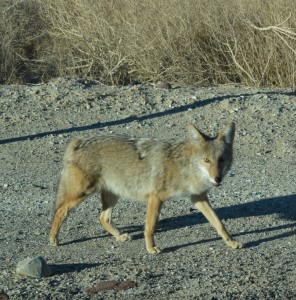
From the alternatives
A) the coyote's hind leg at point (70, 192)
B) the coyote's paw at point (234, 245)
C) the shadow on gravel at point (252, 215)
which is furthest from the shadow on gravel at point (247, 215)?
the coyote's hind leg at point (70, 192)

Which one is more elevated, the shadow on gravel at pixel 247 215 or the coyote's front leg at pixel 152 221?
the coyote's front leg at pixel 152 221

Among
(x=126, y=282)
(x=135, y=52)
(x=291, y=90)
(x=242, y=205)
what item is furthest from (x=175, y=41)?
(x=126, y=282)

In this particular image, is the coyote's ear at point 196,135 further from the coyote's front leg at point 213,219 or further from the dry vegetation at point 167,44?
the dry vegetation at point 167,44

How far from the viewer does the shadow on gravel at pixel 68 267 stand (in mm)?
7352

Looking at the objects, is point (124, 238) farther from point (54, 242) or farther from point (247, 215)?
point (247, 215)

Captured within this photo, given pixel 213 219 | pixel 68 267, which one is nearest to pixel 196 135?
pixel 213 219

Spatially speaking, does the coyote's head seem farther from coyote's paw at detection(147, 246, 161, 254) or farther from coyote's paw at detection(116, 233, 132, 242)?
coyote's paw at detection(116, 233, 132, 242)

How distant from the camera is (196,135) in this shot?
8289mm

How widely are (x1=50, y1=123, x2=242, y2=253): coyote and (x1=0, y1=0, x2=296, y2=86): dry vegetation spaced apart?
27.1 feet

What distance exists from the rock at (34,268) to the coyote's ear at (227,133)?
2.12 m

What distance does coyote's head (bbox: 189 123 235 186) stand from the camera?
8086 mm

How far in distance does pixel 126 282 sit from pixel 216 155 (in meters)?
1.71

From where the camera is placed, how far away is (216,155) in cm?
814

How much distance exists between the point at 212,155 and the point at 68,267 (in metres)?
1.69
